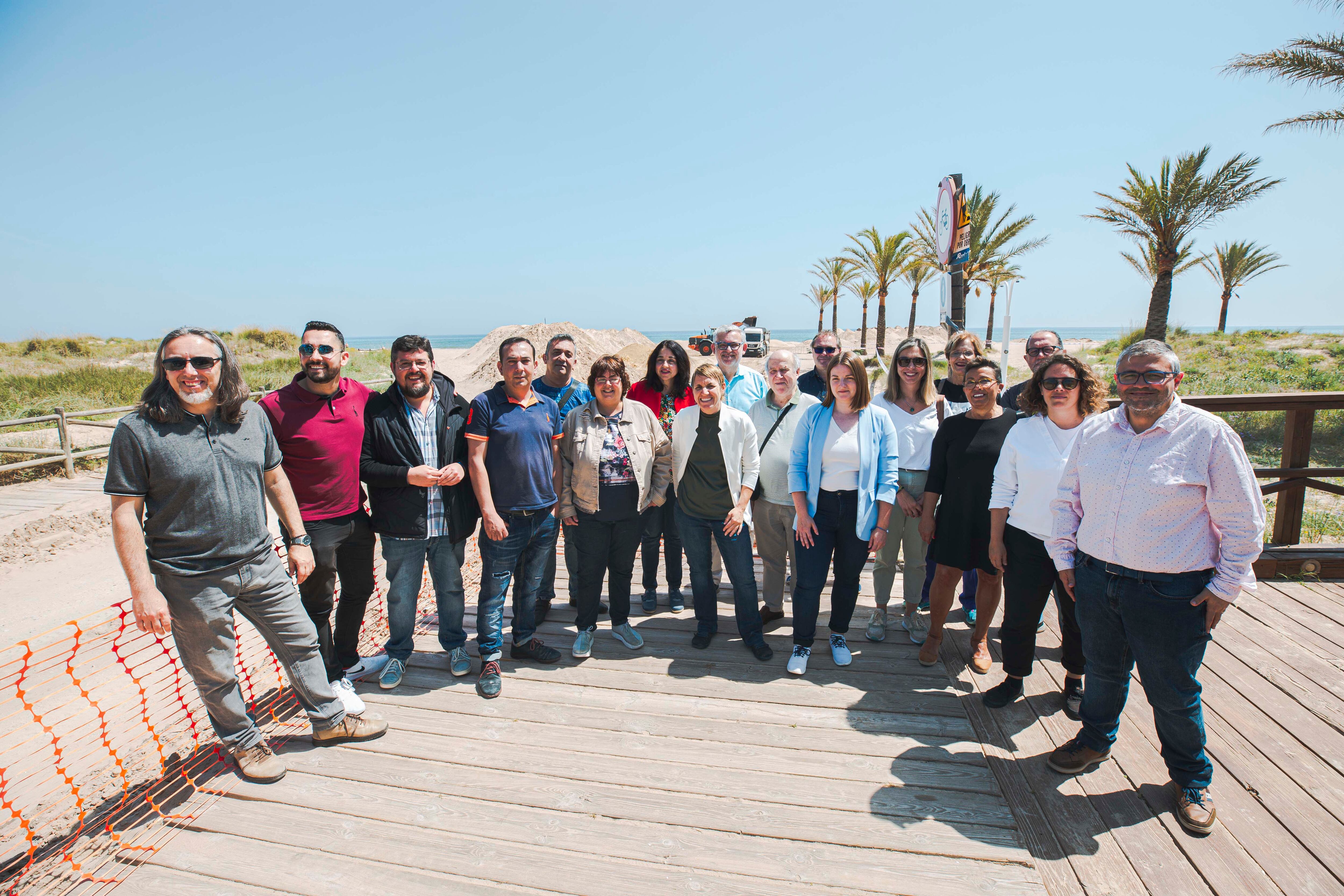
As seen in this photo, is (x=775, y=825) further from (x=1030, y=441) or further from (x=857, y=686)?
(x=1030, y=441)

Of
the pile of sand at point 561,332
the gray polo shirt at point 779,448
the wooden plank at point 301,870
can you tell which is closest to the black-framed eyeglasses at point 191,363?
the wooden plank at point 301,870

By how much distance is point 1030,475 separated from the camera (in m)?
2.91

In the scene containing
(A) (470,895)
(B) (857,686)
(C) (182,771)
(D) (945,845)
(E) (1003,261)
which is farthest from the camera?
(E) (1003,261)

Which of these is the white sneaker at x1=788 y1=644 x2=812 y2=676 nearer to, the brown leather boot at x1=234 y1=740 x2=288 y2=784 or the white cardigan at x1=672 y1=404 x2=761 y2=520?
the white cardigan at x1=672 y1=404 x2=761 y2=520

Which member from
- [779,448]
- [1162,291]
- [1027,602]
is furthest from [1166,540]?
[1162,291]

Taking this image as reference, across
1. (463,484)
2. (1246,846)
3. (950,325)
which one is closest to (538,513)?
(463,484)

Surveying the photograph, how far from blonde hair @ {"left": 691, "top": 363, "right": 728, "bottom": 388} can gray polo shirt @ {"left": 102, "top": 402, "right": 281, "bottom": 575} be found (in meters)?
2.27

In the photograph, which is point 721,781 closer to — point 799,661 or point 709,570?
point 799,661

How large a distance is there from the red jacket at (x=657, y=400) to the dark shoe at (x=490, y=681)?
1.83 meters

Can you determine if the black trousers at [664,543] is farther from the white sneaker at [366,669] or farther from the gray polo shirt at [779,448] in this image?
the white sneaker at [366,669]

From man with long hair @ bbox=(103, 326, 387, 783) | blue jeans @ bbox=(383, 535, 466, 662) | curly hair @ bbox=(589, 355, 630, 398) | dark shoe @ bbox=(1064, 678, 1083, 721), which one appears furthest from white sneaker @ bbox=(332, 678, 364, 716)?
dark shoe @ bbox=(1064, 678, 1083, 721)

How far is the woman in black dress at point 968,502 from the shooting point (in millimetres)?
3205

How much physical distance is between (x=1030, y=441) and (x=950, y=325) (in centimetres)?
298

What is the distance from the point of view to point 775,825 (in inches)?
92.7
